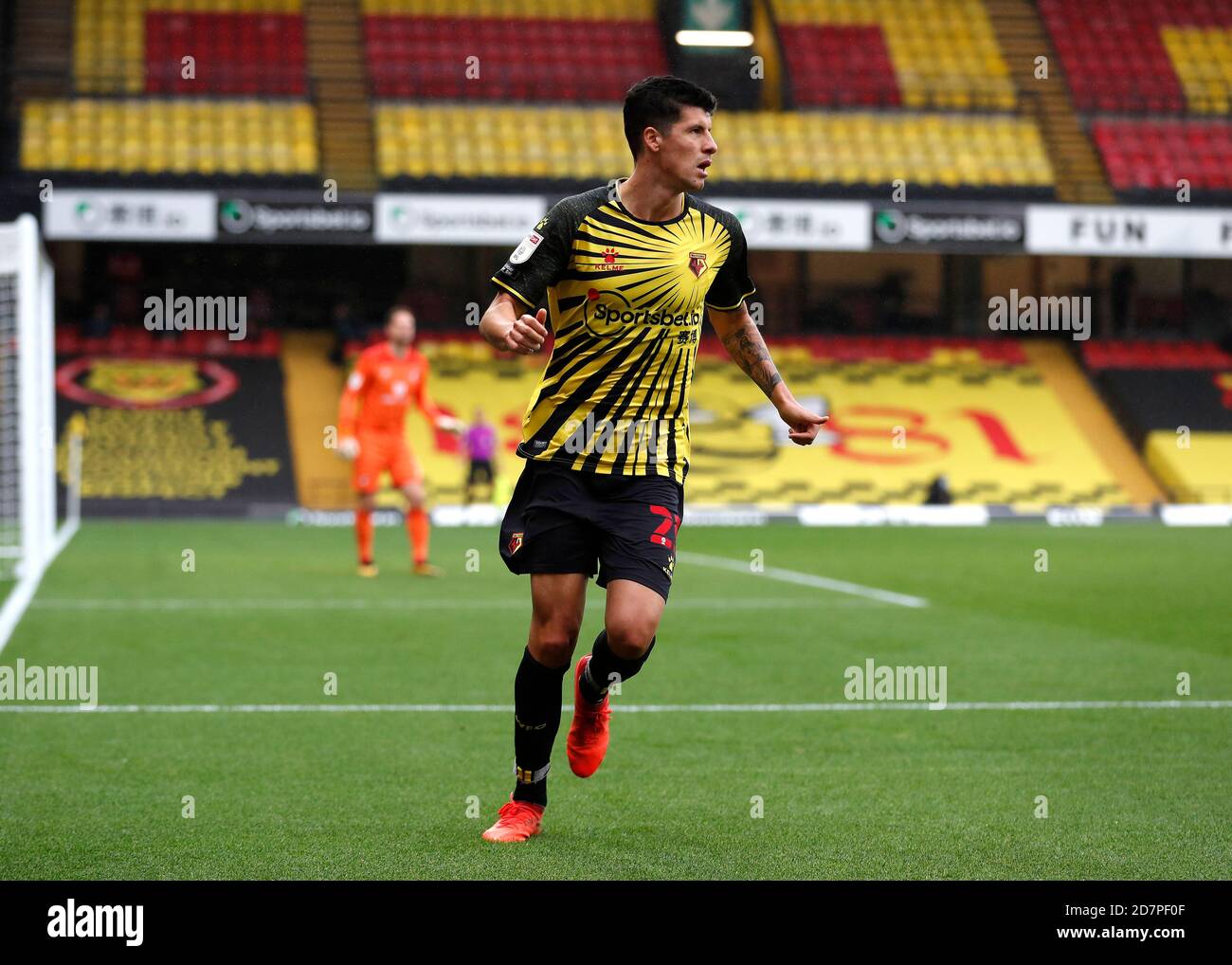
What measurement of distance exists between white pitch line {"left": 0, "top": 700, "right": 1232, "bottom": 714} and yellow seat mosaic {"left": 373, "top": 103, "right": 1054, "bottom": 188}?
66.6 ft

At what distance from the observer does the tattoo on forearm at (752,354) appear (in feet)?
16.8

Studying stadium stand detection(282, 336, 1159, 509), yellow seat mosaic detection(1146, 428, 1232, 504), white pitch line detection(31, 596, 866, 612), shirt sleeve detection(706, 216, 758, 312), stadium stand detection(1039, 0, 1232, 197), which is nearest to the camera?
shirt sleeve detection(706, 216, 758, 312)

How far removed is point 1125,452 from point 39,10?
20039mm

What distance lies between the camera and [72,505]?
23453 mm

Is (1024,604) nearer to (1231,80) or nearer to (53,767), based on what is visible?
(53,767)

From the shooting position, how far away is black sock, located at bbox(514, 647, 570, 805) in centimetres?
492

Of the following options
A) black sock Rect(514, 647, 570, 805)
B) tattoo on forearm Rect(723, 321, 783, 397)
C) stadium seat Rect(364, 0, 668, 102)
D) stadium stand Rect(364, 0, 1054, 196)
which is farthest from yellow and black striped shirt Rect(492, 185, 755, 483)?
stadium seat Rect(364, 0, 668, 102)

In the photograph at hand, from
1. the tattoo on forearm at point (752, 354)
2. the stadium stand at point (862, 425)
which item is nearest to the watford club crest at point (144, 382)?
the stadium stand at point (862, 425)

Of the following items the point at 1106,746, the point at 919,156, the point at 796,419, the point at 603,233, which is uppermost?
the point at 919,156

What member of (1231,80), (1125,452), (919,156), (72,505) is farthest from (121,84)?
(1231,80)

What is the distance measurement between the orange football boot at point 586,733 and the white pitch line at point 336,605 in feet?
21.8

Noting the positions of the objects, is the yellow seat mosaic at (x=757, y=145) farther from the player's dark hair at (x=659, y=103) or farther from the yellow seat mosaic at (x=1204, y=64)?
the player's dark hair at (x=659, y=103)

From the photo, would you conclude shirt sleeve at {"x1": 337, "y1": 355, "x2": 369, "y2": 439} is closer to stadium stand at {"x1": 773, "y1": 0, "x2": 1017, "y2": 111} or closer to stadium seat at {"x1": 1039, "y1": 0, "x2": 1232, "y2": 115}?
stadium stand at {"x1": 773, "y1": 0, "x2": 1017, "y2": 111}

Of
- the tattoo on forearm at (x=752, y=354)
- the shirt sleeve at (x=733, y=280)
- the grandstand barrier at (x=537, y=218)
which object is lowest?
the tattoo on forearm at (x=752, y=354)
